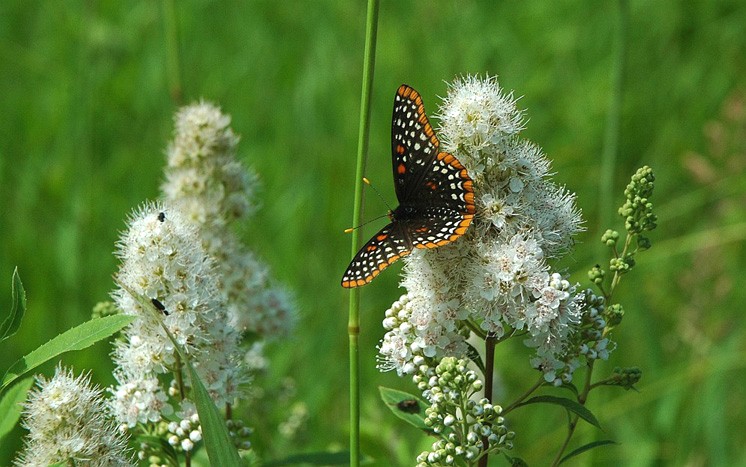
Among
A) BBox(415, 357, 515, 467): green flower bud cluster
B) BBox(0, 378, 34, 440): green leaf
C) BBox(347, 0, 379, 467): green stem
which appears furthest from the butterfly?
BBox(0, 378, 34, 440): green leaf

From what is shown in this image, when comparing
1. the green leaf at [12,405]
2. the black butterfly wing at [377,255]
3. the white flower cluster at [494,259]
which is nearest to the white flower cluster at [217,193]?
the black butterfly wing at [377,255]

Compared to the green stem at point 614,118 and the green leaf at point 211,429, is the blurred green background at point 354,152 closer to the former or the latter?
the green stem at point 614,118

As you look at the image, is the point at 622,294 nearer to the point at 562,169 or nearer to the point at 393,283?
the point at 562,169

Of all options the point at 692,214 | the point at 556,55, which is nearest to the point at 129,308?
the point at 692,214

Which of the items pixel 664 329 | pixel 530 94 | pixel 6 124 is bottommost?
pixel 664 329

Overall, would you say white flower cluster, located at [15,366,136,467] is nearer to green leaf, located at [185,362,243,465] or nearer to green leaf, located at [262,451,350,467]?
green leaf, located at [185,362,243,465]

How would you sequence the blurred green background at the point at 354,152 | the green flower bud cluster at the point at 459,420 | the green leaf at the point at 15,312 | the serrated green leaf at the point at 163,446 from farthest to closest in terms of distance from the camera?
1. the blurred green background at the point at 354,152
2. the serrated green leaf at the point at 163,446
3. the green flower bud cluster at the point at 459,420
4. the green leaf at the point at 15,312
